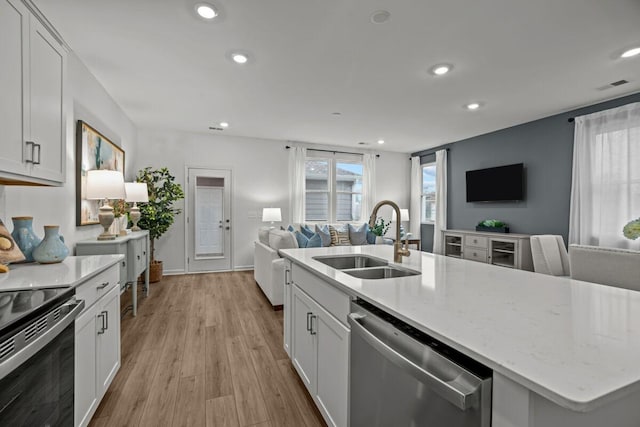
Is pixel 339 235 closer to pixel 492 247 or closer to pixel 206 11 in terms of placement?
pixel 492 247

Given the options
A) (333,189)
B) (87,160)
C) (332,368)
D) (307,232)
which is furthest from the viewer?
(333,189)

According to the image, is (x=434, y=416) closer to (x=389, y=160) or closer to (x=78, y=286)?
(x=78, y=286)

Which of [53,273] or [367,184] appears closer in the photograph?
[53,273]

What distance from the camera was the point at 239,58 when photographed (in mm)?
2812

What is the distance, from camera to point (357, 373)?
→ 3.90ft

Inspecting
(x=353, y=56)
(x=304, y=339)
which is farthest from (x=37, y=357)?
(x=353, y=56)

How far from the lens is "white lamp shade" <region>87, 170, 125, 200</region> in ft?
8.89

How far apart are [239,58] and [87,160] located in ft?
6.07

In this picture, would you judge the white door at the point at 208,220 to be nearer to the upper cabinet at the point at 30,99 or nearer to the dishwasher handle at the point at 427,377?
the upper cabinet at the point at 30,99

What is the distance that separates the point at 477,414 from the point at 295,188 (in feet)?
18.7

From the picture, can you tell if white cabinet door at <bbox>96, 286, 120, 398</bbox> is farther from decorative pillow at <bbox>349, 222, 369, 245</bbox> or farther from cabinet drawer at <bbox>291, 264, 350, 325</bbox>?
decorative pillow at <bbox>349, 222, 369, 245</bbox>

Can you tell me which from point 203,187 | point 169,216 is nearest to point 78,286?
point 169,216

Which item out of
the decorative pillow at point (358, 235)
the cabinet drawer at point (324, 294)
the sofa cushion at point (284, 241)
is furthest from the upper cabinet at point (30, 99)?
the decorative pillow at point (358, 235)

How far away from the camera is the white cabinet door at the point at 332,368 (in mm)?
1314
